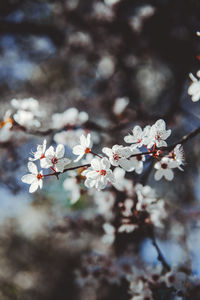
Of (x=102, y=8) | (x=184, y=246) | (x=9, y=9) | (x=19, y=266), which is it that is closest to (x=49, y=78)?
(x=9, y=9)

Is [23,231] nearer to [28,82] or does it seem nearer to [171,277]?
[28,82]

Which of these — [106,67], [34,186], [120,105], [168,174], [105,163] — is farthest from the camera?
[106,67]

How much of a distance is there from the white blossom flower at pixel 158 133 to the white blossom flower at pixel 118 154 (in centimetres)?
12

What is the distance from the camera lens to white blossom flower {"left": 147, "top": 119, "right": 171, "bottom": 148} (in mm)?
1098

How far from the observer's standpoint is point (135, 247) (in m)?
3.34

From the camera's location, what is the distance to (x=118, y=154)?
1.10 meters

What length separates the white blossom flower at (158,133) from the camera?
1.10m

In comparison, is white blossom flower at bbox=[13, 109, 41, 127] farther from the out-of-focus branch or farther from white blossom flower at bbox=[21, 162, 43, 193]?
the out-of-focus branch

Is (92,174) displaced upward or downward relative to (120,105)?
downward

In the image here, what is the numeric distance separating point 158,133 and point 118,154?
0.22 meters

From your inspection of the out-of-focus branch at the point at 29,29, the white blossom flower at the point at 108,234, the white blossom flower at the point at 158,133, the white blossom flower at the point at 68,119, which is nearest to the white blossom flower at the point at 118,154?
the white blossom flower at the point at 158,133

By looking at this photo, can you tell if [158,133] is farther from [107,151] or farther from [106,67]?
[106,67]

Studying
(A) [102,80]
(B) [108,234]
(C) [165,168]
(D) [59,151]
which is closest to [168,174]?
(C) [165,168]

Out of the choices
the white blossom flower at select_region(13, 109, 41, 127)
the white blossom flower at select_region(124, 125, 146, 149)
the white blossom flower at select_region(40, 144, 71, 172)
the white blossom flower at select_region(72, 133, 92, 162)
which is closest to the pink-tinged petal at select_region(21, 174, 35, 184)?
the white blossom flower at select_region(40, 144, 71, 172)
